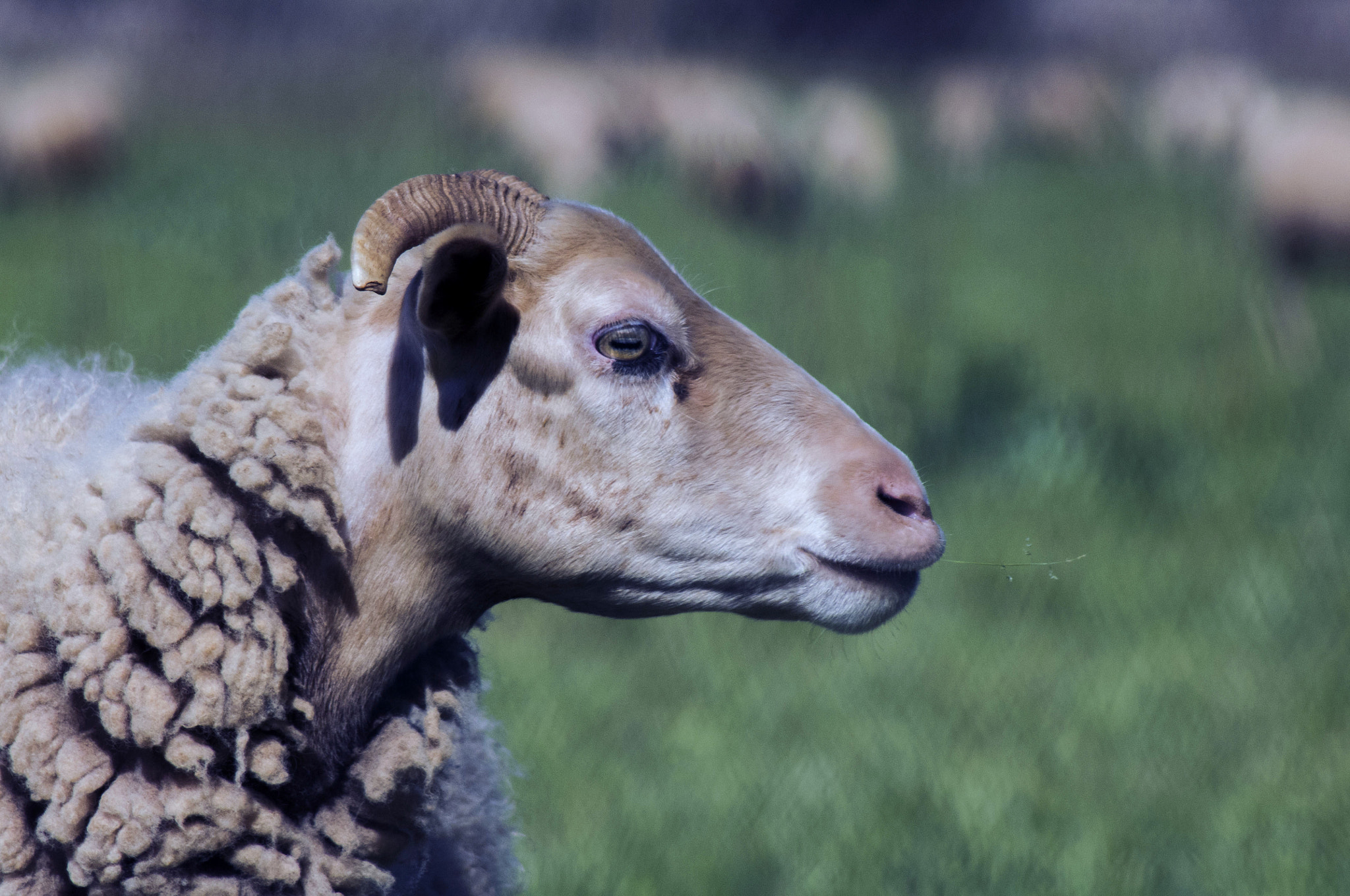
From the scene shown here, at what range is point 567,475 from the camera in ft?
5.94

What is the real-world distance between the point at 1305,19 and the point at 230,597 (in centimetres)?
1396

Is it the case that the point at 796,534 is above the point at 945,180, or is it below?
above

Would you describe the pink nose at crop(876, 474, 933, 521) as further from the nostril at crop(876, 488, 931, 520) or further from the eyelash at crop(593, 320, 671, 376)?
the eyelash at crop(593, 320, 671, 376)

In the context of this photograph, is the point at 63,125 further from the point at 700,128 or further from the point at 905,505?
the point at 905,505

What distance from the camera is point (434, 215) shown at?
1.72 m

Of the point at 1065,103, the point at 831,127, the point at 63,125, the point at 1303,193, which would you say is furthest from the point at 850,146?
the point at 63,125

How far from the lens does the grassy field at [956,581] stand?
295 centimetres

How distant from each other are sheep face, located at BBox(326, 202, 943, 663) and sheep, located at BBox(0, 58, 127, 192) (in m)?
9.17

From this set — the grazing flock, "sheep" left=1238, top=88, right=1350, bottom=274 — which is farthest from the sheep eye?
"sheep" left=1238, top=88, right=1350, bottom=274

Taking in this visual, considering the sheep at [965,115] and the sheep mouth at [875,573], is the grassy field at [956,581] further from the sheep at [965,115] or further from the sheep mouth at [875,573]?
the sheep at [965,115]

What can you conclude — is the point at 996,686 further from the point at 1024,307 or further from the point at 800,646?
the point at 1024,307

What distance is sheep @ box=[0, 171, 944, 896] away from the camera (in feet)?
5.49

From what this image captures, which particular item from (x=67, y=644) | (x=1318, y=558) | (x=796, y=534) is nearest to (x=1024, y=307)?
(x=1318, y=558)

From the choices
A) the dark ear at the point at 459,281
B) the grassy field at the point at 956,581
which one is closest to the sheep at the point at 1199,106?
the grassy field at the point at 956,581
